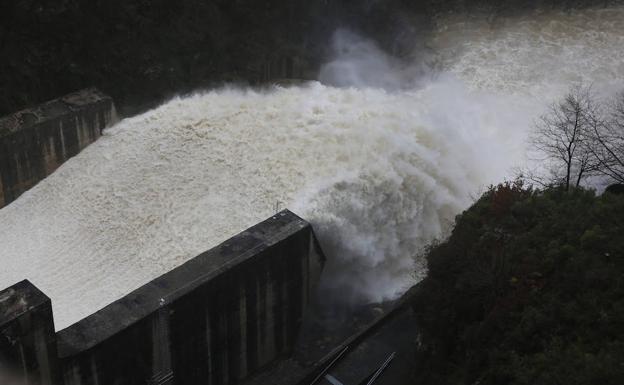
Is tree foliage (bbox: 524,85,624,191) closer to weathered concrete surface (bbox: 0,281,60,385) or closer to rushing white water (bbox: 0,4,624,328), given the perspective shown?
rushing white water (bbox: 0,4,624,328)

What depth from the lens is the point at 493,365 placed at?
11094 millimetres

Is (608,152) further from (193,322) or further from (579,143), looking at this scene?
(193,322)

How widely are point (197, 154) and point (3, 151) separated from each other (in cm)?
551

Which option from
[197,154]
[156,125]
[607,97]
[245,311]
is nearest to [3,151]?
A: [156,125]

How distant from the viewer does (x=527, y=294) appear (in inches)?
463

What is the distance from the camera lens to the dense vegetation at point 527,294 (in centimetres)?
1028

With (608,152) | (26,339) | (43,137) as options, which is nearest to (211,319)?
(26,339)

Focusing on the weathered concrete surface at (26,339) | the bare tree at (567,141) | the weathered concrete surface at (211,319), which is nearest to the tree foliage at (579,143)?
the bare tree at (567,141)

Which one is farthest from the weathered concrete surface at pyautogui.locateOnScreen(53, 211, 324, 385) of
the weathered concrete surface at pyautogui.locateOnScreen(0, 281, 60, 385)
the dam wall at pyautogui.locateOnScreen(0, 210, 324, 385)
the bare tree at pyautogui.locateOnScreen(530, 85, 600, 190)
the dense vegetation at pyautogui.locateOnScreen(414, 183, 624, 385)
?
the bare tree at pyautogui.locateOnScreen(530, 85, 600, 190)

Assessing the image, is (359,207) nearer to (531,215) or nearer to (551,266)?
(531,215)

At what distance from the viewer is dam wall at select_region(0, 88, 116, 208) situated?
63.7 ft

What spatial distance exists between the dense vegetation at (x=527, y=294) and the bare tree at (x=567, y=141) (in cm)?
314

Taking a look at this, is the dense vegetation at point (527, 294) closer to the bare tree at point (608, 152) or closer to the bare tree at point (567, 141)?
the bare tree at point (608, 152)

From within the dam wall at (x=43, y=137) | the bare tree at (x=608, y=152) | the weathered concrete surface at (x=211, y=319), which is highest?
the bare tree at (x=608, y=152)
